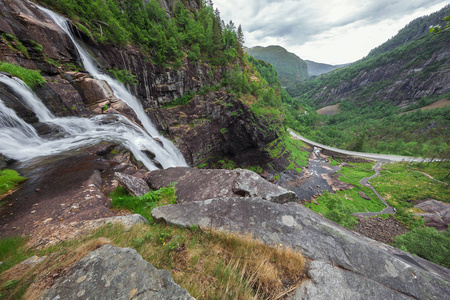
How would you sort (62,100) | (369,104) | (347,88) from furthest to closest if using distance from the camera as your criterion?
(347,88) → (369,104) → (62,100)

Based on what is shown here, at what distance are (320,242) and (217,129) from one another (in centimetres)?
3033

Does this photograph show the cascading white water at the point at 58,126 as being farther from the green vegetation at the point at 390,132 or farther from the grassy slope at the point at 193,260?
the green vegetation at the point at 390,132

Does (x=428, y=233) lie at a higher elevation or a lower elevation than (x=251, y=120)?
lower

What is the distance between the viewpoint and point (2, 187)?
545 centimetres

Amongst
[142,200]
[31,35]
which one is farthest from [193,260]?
[31,35]

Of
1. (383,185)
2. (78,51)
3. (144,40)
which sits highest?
(144,40)

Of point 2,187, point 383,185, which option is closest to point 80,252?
point 2,187

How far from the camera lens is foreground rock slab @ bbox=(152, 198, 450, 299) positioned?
108 inches

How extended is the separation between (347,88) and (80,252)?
190738 millimetres

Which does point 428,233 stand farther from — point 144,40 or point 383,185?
point 144,40

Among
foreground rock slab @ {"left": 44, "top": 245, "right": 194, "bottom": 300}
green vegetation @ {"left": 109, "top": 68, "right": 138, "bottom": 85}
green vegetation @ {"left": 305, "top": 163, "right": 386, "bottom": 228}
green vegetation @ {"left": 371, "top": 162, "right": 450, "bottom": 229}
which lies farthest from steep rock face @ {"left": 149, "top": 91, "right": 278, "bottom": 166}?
green vegetation @ {"left": 371, "top": 162, "right": 450, "bottom": 229}

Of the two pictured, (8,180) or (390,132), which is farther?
(390,132)

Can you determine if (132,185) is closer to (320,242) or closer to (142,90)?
(320,242)

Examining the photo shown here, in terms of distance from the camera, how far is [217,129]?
3272 centimetres
